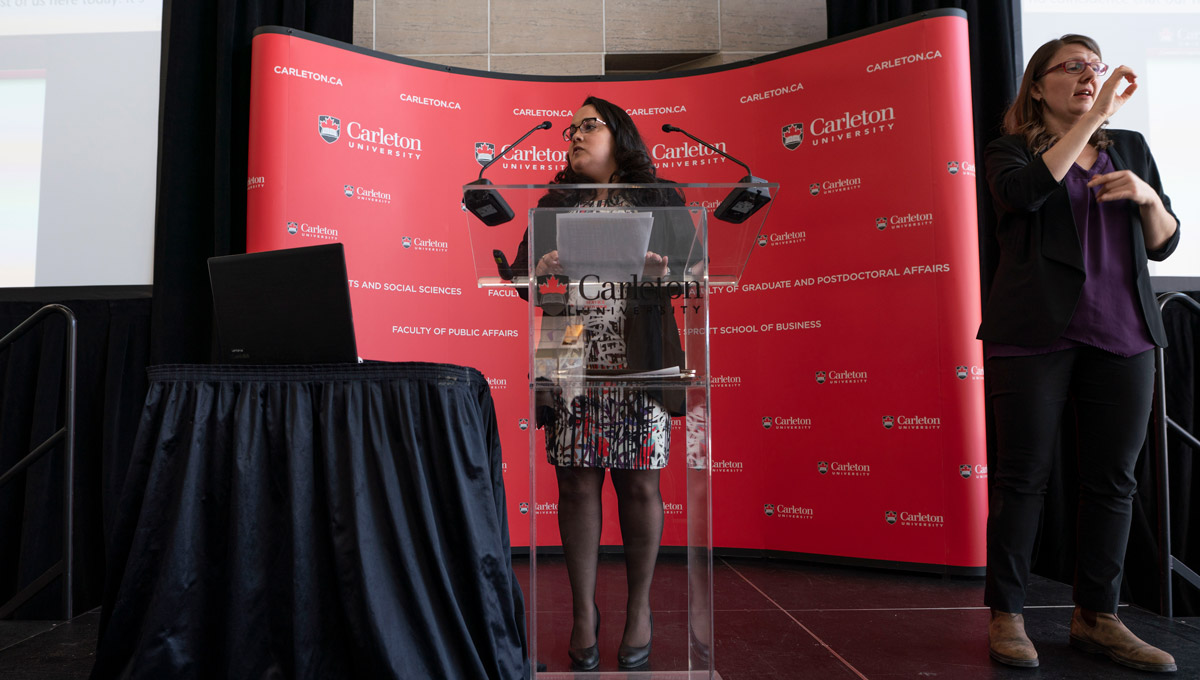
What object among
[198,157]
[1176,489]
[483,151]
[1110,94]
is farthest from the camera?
[483,151]

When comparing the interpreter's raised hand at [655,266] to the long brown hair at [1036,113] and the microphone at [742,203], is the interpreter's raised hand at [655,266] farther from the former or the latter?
the long brown hair at [1036,113]

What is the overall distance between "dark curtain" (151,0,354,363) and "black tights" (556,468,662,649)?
7.96ft

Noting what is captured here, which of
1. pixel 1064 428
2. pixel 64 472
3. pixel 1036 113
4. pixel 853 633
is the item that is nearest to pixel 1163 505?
pixel 1064 428

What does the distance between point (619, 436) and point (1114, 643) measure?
143cm

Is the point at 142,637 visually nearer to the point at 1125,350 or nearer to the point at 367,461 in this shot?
the point at 367,461

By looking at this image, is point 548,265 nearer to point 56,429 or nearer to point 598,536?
point 598,536

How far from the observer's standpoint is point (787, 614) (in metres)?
2.57

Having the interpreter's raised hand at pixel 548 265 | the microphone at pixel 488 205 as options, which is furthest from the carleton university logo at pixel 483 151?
the interpreter's raised hand at pixel 548 265

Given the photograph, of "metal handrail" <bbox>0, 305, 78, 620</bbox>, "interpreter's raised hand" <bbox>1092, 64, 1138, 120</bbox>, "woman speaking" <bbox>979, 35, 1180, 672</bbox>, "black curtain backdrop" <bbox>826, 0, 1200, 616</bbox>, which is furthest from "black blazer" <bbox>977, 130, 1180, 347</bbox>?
"metal handrail" <bbox>0, 305, 78, 620</bbox>

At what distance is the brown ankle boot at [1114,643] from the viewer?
1914 mm

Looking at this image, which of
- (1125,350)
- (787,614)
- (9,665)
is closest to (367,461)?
(9,665)

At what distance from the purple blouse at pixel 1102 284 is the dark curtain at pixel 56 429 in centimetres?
340

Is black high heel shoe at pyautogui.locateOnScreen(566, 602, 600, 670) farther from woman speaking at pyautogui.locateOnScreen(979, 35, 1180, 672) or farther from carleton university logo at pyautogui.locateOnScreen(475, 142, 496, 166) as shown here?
carleton university logo at pyautogui.locateOnScreen(475, 142, 496, 166)

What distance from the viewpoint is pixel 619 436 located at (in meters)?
1.66
